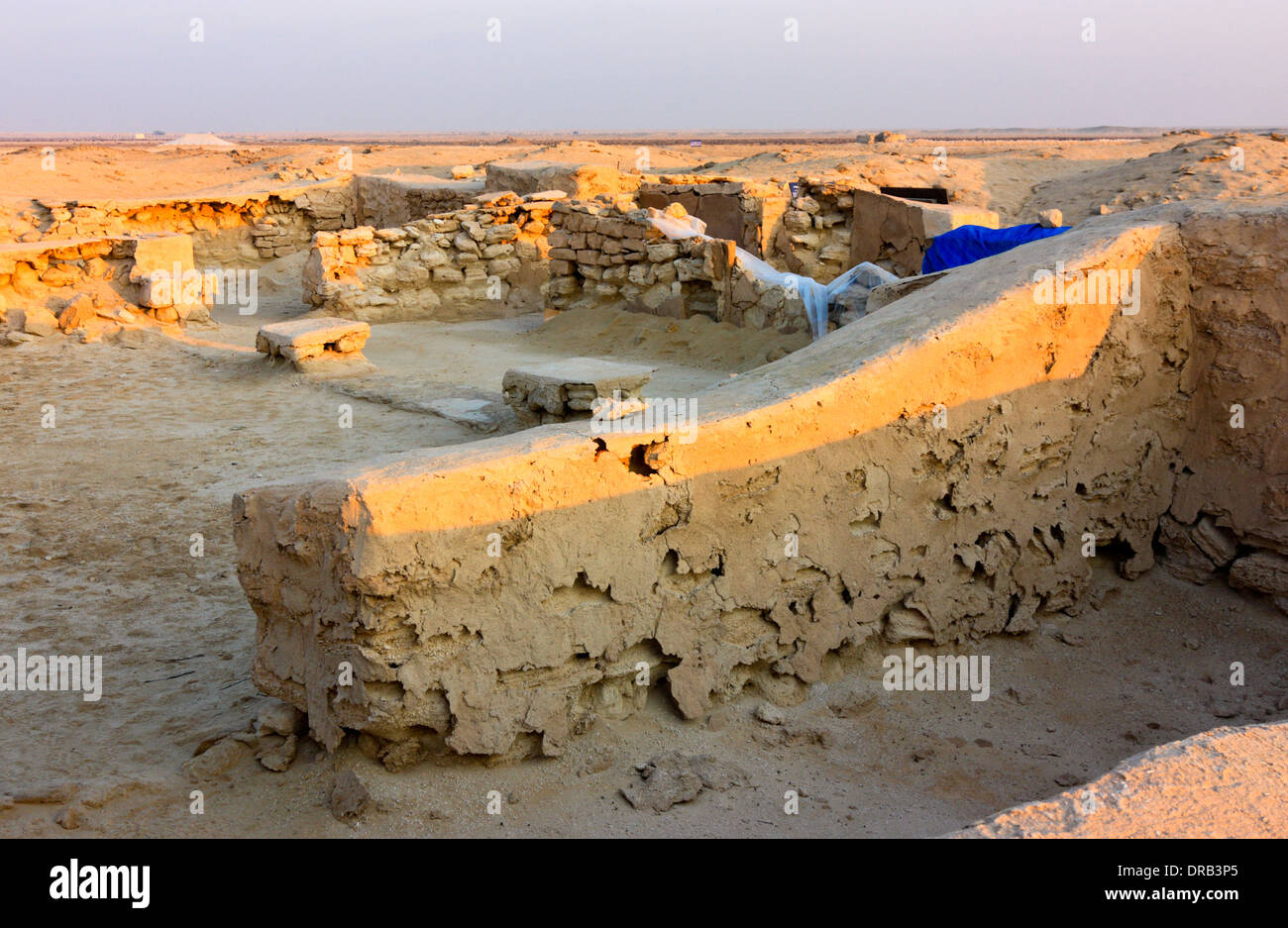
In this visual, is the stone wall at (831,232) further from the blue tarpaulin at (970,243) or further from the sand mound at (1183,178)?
the sand mound at (1183,178)

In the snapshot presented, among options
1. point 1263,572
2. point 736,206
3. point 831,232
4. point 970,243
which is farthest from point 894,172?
point 1263,572

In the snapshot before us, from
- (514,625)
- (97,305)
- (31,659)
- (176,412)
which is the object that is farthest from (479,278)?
(514,625)

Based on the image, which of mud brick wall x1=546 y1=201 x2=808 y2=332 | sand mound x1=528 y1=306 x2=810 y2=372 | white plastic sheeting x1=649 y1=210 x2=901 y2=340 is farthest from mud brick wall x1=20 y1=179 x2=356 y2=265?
white plastic sheeting x1=649 y1=210 x2=901 y2=340

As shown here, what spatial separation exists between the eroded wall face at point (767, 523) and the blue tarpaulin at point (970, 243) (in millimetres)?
4722

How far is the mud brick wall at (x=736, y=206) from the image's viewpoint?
39.1 feet

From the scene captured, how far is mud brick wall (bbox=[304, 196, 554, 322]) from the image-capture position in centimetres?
1123

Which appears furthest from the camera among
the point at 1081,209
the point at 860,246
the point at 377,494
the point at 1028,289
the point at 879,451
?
the point at 1081,209

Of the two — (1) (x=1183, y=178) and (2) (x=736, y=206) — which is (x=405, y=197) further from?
(1) (x=1183, y=178)

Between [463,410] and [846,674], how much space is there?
4.51 m

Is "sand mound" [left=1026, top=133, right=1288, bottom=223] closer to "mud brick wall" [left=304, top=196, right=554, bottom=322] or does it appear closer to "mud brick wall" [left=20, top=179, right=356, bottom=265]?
"mud brick wall" [left=304, top=196, right=554, bottom=322]

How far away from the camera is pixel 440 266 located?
11.7 metres

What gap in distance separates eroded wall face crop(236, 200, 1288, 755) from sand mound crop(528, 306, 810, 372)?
4.17 meters

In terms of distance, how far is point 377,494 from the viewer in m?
3.09

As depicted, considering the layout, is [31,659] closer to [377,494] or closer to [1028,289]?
[377,494]
